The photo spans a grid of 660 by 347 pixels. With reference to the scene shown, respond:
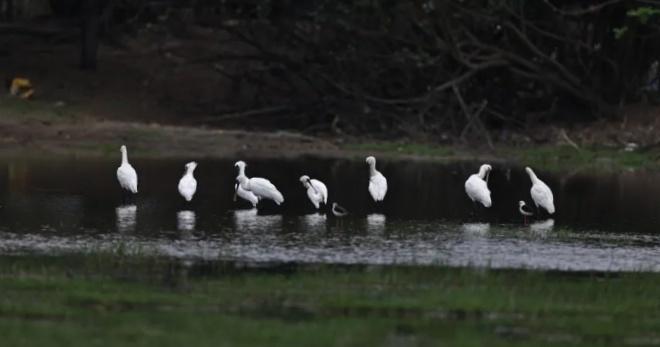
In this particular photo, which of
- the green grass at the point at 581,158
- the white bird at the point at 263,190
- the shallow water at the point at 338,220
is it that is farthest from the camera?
the green grass at the point at 581,158

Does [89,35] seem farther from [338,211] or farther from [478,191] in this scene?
[478,191]

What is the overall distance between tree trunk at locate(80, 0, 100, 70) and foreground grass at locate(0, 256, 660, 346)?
27926 mm

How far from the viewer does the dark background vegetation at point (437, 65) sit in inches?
1628

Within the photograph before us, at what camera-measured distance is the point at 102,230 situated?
2308 centimetres

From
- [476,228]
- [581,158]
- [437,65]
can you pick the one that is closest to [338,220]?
[476,228]

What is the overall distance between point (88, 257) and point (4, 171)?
14.2 meters

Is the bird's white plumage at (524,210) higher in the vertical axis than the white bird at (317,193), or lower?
lower

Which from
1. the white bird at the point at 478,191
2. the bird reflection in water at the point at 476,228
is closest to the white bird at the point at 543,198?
the white bird at the point at 478,191

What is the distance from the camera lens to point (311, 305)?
1638 cm

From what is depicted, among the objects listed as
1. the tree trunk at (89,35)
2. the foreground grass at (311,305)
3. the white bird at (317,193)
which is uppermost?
the tree trunk at (89,35)

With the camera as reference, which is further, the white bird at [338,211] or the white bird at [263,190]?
the white bird at [263,190]

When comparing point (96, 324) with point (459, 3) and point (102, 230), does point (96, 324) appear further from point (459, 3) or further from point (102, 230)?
point (459, 3)

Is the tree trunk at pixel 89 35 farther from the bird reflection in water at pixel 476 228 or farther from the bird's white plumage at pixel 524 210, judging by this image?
the bird reflection in water at pixel 476 228

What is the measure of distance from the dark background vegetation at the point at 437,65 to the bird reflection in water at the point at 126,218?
15.3 m
